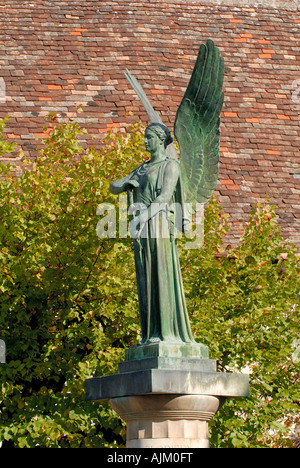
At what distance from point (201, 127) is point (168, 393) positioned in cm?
265

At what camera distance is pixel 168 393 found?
593 centimetres

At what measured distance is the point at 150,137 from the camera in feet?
22.4

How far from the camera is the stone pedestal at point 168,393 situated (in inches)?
235

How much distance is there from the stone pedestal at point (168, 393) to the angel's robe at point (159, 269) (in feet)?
0.69

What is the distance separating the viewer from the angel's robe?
6.43 metres

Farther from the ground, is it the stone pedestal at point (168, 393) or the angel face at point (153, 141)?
the angel face at point (153, 141)

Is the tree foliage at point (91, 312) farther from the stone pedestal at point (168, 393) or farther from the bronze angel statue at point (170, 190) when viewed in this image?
the stone pedestal at point (168, 393)

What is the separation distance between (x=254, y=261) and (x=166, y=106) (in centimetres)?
647

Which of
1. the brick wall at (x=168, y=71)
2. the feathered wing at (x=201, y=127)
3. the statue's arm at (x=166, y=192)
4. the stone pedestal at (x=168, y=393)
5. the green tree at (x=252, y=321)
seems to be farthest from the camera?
the brick wall at (x=168, y=71)

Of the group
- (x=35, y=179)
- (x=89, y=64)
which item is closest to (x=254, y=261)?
(x=35, y=179)

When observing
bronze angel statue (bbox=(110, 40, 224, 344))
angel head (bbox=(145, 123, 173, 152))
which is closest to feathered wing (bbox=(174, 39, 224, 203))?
bronze angel statue (bbox=(110, 40, 224, 344))

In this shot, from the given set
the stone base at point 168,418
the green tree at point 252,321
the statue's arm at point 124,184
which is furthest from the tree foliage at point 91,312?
the stone base at point 168,418

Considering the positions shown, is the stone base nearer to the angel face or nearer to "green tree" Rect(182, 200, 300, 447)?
the angel face

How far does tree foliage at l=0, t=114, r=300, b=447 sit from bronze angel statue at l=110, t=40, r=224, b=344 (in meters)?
3.20
